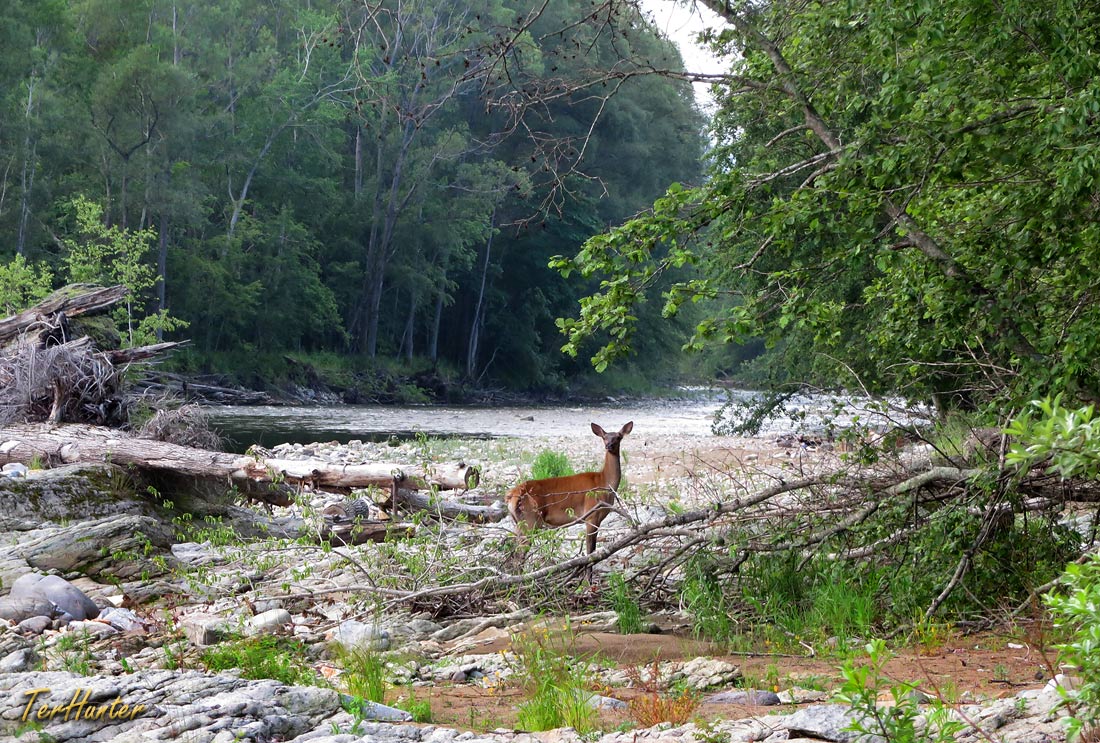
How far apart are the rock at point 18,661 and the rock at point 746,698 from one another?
12.4 ft

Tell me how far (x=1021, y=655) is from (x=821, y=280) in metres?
Result: 2.91

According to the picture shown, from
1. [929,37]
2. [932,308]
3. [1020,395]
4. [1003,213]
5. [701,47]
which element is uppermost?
[701,47]

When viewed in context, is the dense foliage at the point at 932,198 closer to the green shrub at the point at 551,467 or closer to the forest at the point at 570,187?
the forest at the point at 570,187

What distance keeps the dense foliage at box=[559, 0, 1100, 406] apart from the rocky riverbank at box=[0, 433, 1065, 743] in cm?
154

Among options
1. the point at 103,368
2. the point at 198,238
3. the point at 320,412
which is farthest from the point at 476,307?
the point at 103,368

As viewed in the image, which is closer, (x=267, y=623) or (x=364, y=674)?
(x=364, y=674)

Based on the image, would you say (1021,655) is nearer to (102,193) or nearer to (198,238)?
(102,193)

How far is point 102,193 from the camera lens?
131 feet

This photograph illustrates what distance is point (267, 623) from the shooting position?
680 cm

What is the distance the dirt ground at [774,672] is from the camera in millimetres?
4664

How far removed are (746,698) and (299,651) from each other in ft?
9.44

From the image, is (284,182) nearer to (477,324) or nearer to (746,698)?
(477,324)

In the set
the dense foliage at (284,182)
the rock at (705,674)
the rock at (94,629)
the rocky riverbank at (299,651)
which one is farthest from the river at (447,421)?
the rock at (705,674)

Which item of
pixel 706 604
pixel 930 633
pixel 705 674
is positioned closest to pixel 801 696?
pixel 705 674
